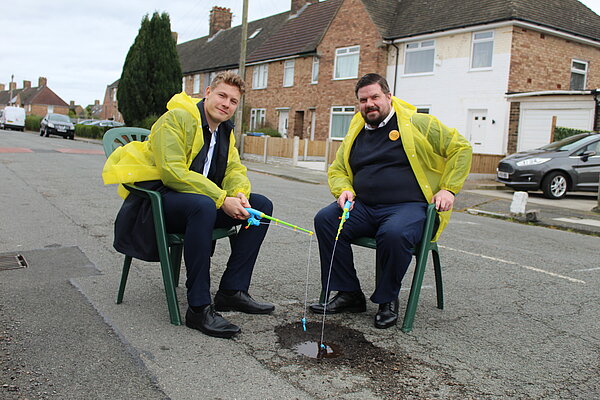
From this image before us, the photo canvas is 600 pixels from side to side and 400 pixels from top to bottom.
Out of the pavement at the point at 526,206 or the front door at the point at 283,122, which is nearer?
the pavement at the point at 526,206

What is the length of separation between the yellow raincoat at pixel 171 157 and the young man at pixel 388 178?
98 centimetres

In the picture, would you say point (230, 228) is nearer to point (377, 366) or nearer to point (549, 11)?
point (377, 366)

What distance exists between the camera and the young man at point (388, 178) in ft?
13.8

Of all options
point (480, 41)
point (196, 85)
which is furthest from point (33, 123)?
point (480, 41)

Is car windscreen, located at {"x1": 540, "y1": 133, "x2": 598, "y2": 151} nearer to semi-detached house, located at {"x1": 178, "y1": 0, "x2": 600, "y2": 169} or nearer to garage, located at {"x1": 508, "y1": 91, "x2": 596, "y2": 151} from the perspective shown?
semi-detached house, located at {"x1": 178, "y1": 0, "x2": 600, "y2": 169}

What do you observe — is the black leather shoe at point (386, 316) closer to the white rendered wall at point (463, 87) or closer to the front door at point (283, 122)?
the white rendered wall at point (463, 87)

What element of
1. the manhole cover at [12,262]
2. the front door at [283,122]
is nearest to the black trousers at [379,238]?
the manhole cover at [12,262]

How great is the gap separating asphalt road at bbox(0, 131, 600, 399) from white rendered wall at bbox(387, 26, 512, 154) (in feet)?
Answer: 51.2

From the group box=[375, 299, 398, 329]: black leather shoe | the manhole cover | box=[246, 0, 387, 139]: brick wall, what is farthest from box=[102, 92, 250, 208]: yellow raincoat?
box=[246, 0, 387, 139]: brick wall

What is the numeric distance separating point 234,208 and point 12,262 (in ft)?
8.69

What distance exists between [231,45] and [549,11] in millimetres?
23427

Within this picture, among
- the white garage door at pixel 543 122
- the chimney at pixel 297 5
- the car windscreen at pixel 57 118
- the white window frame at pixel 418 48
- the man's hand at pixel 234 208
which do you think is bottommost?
the man's hand at pixel 234 208

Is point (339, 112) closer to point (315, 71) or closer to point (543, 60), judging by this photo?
point (315, 71)

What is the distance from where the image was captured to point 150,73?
106 ft
